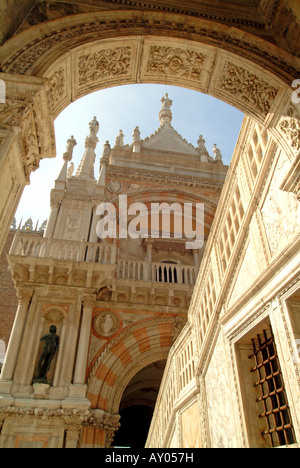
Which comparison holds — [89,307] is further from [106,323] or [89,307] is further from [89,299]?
[106,323]

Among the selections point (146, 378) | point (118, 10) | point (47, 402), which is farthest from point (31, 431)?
point (118, 10)

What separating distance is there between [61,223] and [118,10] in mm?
7676

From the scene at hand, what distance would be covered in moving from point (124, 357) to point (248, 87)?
7936mm

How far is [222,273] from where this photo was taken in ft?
18.2

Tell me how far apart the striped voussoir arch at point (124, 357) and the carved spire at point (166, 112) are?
1224cm

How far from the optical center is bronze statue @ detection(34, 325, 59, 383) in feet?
27.7

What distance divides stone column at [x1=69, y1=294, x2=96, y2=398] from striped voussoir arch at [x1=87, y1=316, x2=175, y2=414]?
587 millimetres

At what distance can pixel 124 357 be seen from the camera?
9.92 m

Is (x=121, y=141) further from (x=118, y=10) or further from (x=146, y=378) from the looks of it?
(x=118, y=10)

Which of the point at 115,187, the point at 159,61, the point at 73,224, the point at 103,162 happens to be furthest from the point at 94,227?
the point at 159,61

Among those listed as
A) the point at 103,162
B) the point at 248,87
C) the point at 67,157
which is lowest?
the point at 248,87

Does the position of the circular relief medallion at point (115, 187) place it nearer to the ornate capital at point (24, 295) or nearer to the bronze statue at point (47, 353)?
the ornate capital at point (24, 295)

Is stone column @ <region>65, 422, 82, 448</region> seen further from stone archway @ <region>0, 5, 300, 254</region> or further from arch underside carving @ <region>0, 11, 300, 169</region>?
arch underside carving @ <region>0, 11, 300, 169</region>

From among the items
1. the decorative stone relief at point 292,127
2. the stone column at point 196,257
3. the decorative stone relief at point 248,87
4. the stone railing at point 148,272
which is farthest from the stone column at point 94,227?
the decorative stone relief at point 292,127
